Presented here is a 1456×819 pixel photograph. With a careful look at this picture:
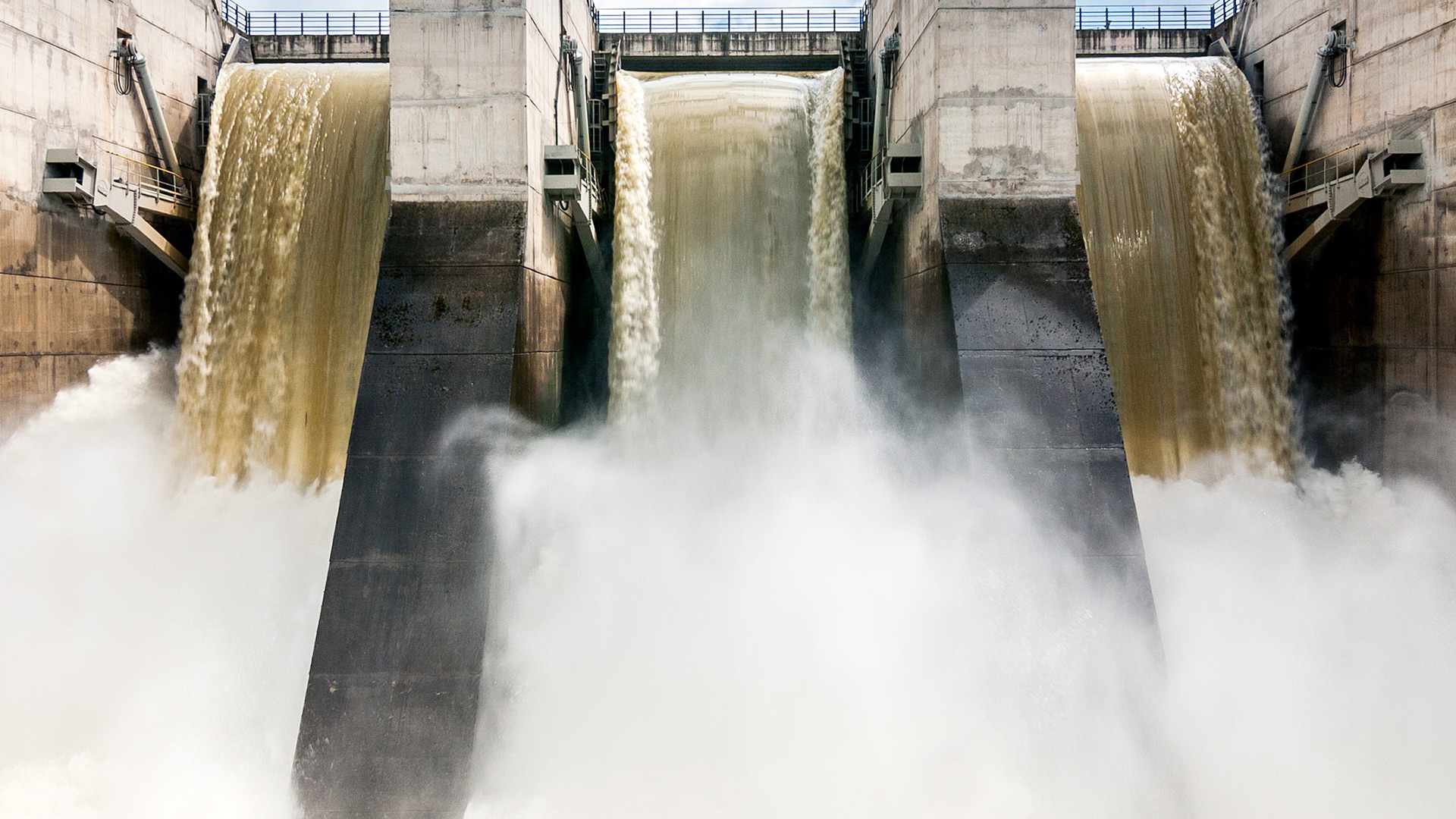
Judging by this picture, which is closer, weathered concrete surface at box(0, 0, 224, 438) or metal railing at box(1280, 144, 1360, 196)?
weathered concrete surface at box(0, 0, 224, 438)

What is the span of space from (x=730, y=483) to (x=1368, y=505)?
7626mm

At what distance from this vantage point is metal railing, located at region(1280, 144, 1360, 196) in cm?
1006

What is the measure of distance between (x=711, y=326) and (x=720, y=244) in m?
1.10

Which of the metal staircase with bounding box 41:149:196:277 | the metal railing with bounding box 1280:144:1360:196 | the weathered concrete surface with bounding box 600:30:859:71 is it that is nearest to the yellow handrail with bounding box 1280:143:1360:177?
the metal railing with bounding box 1280:144:1360:196

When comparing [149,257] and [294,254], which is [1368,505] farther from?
[149,257]

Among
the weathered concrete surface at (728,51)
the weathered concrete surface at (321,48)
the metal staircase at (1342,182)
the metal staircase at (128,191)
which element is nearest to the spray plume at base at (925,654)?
the metal staircase at (1342,182)

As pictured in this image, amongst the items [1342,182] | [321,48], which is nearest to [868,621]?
[1342,182]

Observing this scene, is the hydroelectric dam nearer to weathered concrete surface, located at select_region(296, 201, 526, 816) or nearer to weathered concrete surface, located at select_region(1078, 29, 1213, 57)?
weathered concrete surface, located at select_region(296, 201, 526, 816)

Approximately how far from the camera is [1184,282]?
1027cm

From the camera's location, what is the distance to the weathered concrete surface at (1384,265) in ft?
29.7

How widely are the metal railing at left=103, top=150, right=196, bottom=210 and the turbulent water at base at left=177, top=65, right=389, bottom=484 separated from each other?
697 millimetres

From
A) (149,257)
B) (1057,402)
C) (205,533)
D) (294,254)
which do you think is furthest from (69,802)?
(1057,402)

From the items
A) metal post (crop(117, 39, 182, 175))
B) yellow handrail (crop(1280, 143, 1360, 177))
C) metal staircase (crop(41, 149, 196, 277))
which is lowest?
metal staircase (crop(41, 149, 196, 277))

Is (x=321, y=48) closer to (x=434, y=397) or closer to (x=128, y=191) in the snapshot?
(x=128, y=191)
